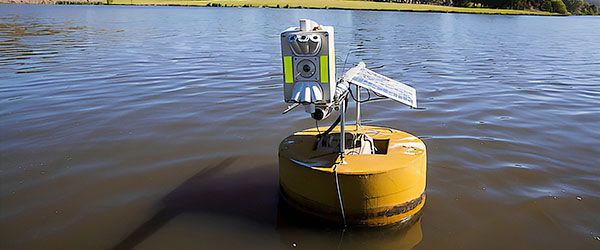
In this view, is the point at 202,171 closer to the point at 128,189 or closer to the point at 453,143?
the point at 128,189

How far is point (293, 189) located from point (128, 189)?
219cm

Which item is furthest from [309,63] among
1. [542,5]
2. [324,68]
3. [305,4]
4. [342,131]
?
[542,5]

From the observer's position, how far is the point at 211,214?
16.4 feet

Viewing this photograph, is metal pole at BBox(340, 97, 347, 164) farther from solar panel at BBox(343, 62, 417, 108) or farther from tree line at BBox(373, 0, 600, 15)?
tree line at BBox(373, 0, 600, 15)

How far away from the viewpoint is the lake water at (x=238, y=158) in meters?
4.63

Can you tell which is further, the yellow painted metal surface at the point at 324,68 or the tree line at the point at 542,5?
the tree line at the point at 542,5

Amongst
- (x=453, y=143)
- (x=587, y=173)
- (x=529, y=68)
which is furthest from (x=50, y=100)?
(x=529, y=68)

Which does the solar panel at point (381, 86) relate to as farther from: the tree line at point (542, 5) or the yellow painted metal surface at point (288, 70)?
the tree line at point (542, 5)

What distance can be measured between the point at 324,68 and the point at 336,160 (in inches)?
36.3

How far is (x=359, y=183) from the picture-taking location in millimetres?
4285

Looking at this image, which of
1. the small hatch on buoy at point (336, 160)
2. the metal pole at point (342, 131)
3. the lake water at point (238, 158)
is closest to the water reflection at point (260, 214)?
the lake water at point (238, 158)

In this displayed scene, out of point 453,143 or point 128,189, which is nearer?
point 128,189

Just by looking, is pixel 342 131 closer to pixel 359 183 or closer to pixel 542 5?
pixel 359 183

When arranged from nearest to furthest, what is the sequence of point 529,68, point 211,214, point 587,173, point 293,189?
point 293,189 → point 211,214 → point 587,173 → point 529,68
